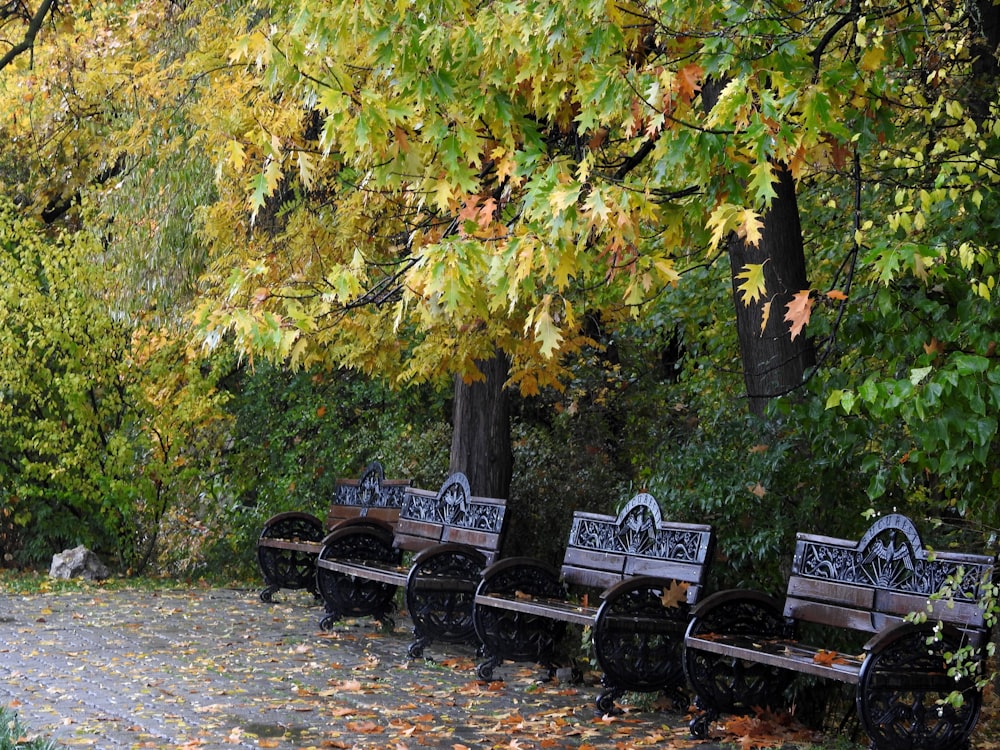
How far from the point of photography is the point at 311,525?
11930 millimetres

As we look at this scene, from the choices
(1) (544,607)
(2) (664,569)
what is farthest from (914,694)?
(1) (544,607)

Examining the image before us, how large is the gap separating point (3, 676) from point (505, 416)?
4.81 metres

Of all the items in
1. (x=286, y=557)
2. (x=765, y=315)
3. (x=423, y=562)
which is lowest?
(x=286, y=557)

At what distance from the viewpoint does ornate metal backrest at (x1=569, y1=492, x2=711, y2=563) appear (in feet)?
23.2

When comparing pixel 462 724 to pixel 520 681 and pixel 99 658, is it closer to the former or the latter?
pixel 520 681

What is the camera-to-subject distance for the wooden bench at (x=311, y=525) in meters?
11.1

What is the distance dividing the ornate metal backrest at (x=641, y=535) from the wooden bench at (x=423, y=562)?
0.98 metres

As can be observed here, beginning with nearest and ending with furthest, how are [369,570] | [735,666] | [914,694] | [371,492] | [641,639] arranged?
1. [914,694]
2. [735,666]
3. [641,639]
4. [369,570]
5. [371,492]

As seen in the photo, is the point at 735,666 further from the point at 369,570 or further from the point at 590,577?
the point at 369,570

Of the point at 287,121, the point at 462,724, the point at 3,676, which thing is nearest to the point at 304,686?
the point at 462,724

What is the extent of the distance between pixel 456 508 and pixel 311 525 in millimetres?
2863

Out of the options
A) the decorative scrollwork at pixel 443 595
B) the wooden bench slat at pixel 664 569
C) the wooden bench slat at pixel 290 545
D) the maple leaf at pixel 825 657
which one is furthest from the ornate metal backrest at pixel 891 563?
the wooden bench slat at pixel 290 545

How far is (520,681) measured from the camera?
312 inches

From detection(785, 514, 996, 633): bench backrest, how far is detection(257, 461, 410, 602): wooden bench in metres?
4.98
